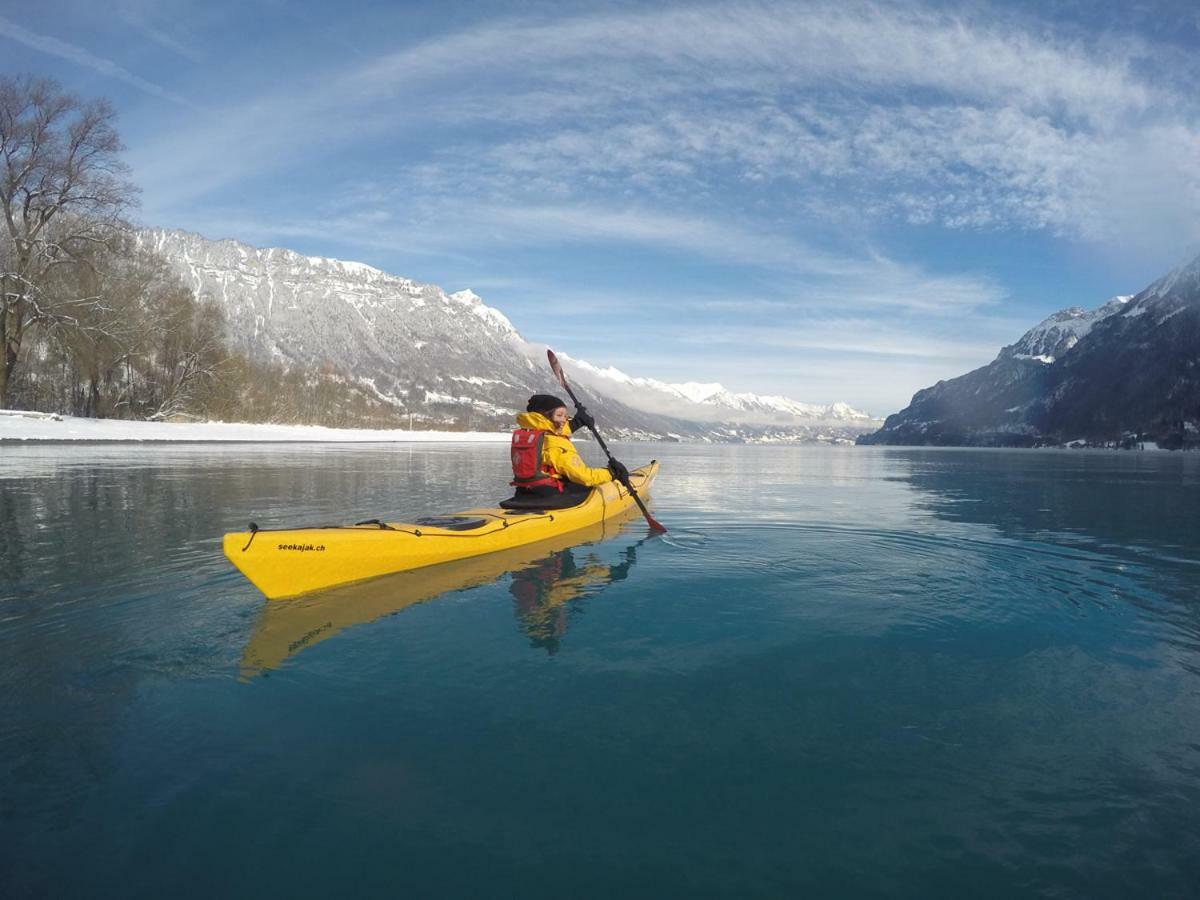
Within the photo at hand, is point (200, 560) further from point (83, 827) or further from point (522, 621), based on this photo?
point (83, 827)

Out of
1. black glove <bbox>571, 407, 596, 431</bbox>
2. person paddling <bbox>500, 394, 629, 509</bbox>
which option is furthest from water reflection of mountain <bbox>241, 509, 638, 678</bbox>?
black glove <bbox>571, 407, 596, 431</bbox>

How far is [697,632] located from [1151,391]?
767 feet

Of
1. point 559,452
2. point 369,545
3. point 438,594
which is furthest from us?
point 559,452

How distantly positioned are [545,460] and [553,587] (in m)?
3.48

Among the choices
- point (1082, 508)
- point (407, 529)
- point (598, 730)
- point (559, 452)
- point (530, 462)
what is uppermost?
point (559, 452)

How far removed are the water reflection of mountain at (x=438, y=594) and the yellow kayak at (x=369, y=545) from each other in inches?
6.6

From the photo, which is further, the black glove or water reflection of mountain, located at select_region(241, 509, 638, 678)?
the black glove

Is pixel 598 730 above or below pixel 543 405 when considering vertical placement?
below

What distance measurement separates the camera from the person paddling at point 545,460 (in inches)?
448

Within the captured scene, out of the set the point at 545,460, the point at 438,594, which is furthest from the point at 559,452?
the point at 438,594

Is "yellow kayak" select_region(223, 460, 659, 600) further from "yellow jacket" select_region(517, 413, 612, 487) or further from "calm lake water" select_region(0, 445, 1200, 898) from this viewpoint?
"yellow jacket" select_region(517, 413, 612, 487)

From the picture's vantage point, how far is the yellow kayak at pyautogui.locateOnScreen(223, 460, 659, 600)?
7.50m

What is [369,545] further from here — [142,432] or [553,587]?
[142,432]

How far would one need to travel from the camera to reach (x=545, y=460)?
11.8 m
